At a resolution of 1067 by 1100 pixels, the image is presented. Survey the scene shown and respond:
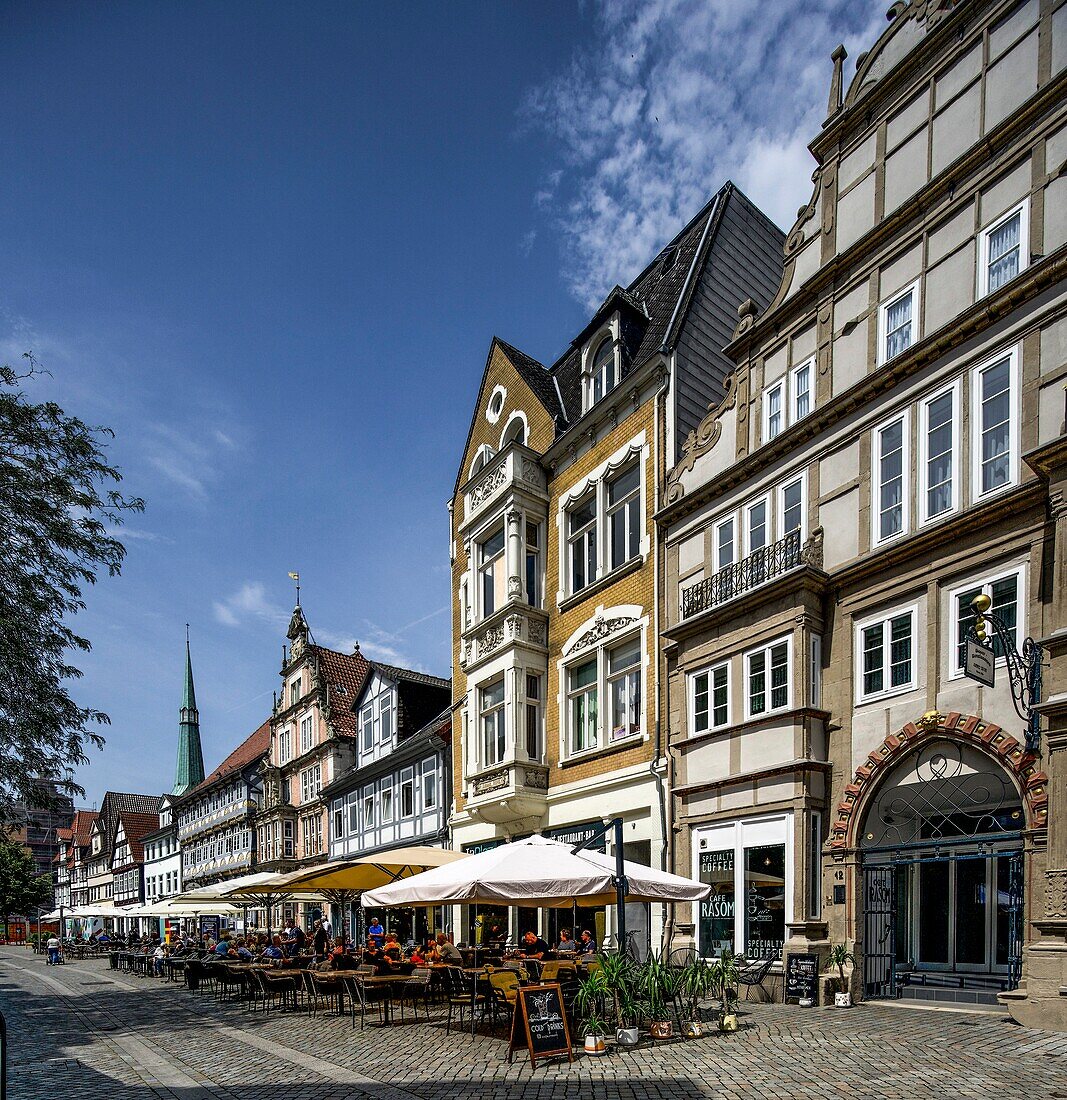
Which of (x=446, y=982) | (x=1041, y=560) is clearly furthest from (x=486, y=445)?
(x=1041, y=560)

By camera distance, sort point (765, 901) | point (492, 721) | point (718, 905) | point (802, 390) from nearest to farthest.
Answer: point (765, 901), point (718, 905), point (802, 390), point (492, 721)

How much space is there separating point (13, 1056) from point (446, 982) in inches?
251

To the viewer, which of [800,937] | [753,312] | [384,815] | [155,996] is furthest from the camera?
[384,815]

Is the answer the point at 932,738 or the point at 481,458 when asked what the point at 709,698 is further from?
the point at 481,458

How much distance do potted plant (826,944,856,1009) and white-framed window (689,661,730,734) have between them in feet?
14.3

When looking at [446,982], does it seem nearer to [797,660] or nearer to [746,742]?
[746,742]

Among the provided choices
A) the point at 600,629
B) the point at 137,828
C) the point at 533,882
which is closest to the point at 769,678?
the point at 600,629

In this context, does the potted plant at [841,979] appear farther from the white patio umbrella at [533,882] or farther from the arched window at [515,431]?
the arched window at [515,431]

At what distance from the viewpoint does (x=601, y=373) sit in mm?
24734

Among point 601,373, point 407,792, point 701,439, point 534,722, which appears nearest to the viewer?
point 701,439

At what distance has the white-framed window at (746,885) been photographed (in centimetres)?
1639

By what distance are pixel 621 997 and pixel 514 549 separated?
570 inches

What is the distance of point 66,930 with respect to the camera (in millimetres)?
100938

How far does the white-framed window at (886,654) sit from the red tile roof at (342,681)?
29961 mm
